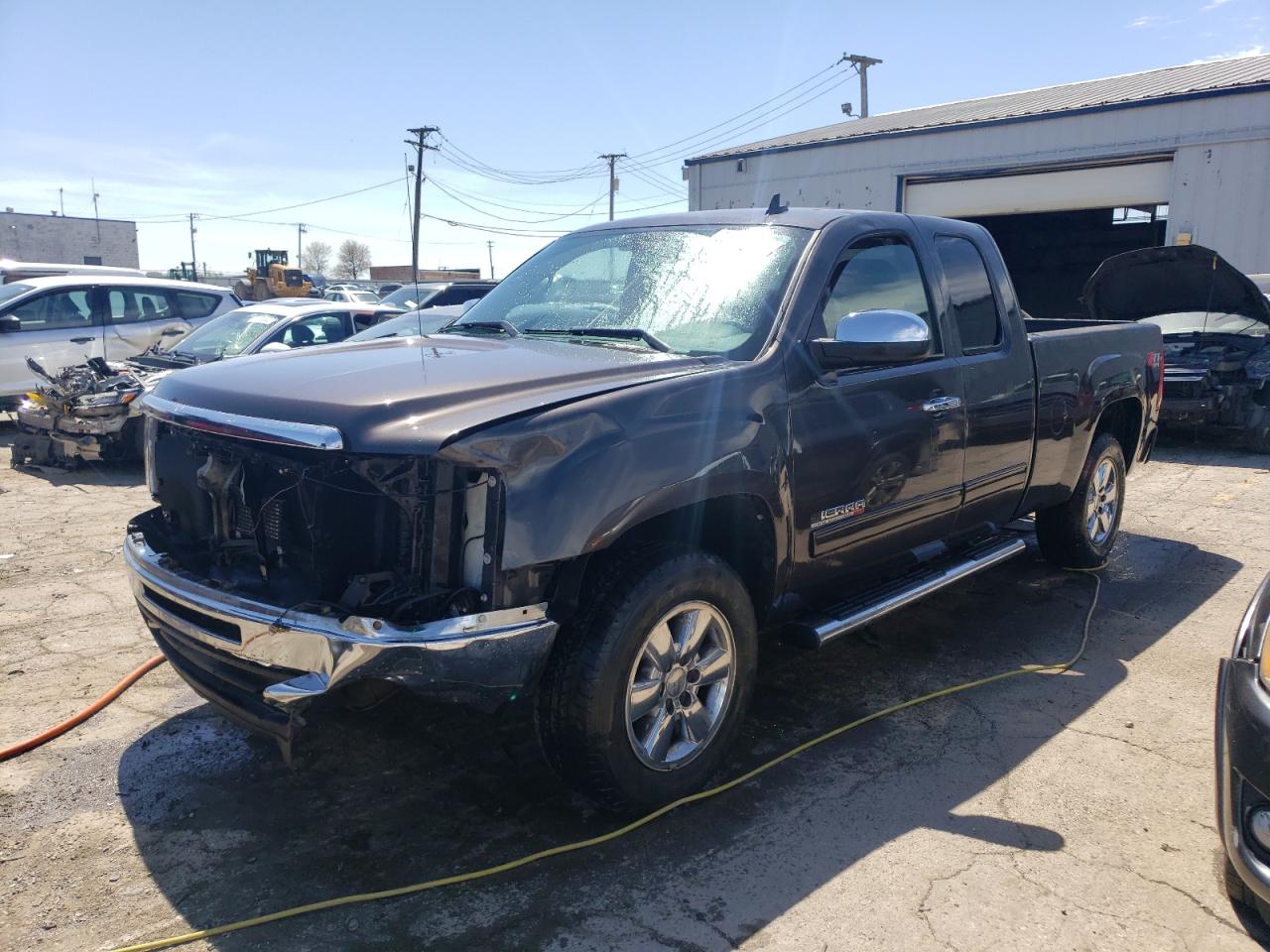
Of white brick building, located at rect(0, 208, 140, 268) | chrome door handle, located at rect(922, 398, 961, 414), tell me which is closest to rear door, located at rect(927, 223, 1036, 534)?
chrome door handle, located at rect(922, 398, 961, 414)

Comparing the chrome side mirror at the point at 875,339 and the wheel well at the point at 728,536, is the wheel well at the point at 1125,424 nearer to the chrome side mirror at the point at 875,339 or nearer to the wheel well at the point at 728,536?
the chrome side mirror at the point at 875,339

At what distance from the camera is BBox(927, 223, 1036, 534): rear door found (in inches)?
Result: 174

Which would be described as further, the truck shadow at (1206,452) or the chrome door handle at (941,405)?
the truck shadow at (1206,452)

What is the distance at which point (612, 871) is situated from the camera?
115 inches

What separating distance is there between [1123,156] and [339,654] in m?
18.5

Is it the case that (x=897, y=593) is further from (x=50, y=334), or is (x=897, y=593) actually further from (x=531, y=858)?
(x=50, y=334)

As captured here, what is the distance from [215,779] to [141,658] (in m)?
1.36

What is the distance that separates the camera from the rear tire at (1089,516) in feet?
18.7

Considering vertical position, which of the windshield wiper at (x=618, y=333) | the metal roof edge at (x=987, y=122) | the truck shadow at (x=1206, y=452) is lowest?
the truck shadow at (x=1206, y=452)

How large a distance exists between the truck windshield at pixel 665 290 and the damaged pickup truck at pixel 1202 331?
282 inches

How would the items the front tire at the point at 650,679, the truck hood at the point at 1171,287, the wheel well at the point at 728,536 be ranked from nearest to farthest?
1. the front tire at the point at 650,679
2. the wheel well at the point at 728,536
3. the truck hood at the point at 1171,287

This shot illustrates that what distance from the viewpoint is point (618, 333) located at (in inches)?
145

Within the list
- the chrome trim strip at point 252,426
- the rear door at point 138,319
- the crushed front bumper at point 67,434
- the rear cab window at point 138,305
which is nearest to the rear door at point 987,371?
the chrome trim strip at point 252,426

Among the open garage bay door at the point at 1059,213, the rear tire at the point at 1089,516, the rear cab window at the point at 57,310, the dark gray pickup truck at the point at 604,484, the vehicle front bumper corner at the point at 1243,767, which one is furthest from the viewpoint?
the open garage bay door at the point at 1059,213
